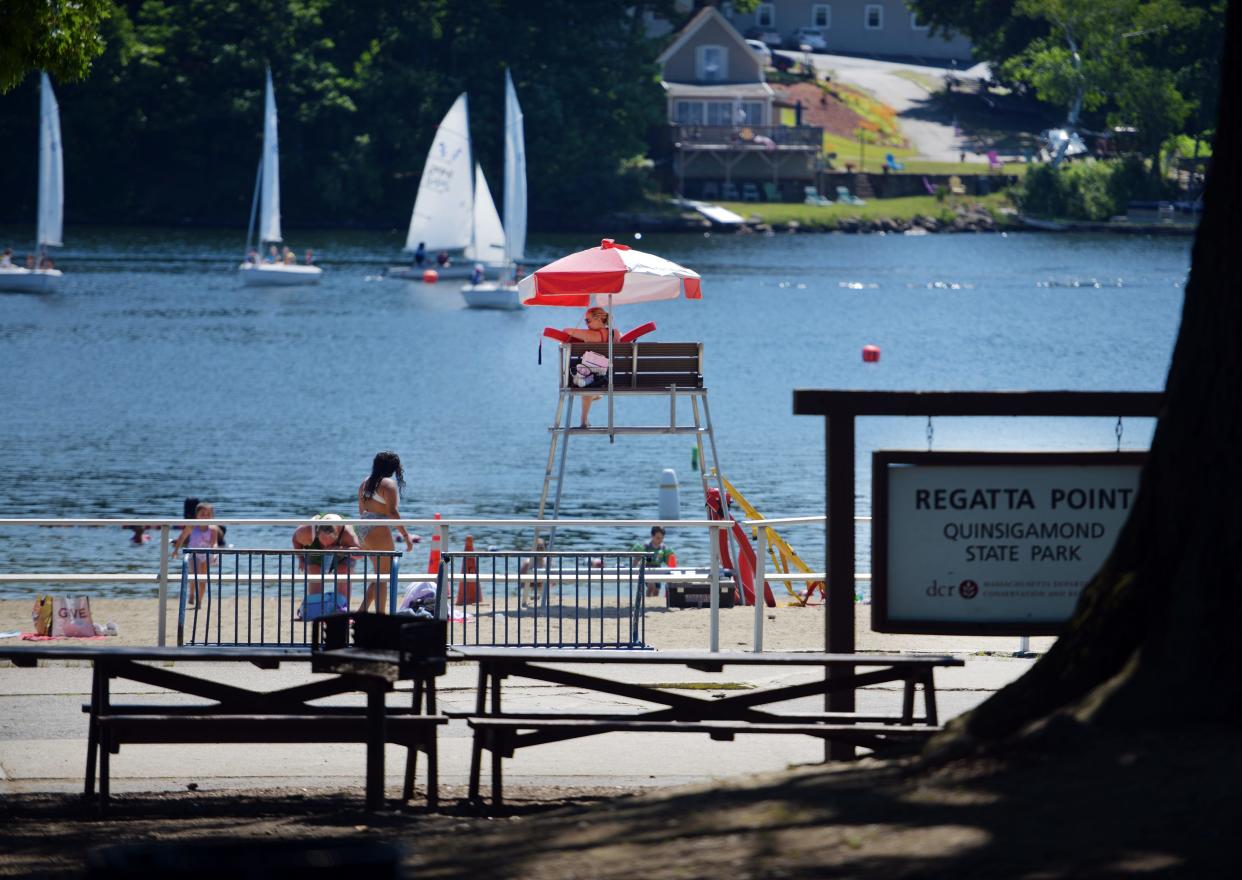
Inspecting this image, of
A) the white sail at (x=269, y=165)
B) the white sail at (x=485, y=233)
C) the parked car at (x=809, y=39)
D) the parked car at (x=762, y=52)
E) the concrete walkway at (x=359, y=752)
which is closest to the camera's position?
the concrete walkway at (x=359, y=752)

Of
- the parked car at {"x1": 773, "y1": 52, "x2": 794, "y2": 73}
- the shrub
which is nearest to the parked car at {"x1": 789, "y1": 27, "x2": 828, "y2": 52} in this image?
the parked car at {"x1": 773, "y1": 52, "x2": 794, "y2": 73}

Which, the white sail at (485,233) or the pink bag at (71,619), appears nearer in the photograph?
the pink bag at (71,619)

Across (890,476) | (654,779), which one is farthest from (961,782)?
(654,779)

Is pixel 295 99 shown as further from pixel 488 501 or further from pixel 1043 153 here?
pixel 488 501

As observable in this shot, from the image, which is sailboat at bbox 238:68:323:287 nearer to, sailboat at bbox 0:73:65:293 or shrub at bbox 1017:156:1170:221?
sailboat at bbox 0:73:65:293

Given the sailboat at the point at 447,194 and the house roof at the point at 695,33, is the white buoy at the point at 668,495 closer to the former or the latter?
the sailboat at the point at 447,194

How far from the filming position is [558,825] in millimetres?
7801

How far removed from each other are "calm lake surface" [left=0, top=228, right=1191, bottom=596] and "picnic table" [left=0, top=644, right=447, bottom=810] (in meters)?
17.9

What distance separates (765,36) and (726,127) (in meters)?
33.5

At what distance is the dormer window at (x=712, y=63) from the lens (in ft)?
462

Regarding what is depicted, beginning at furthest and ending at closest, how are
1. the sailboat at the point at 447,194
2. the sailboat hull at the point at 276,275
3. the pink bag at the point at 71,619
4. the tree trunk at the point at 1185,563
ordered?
the sailboat hull at the point at 276,275
the sailboat at the point at 447,194
the pink bag at the point at 71,619
the tree trunk at the point at 1185,563

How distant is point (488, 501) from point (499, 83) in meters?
89.5

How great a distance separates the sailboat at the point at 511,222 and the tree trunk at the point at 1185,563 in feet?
223

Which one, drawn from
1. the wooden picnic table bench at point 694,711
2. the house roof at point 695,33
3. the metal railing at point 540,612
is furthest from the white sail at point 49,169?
the wooden picnic table bench at point 694,711
